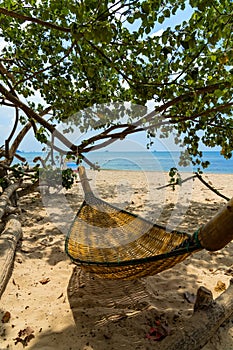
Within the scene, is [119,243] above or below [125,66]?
below

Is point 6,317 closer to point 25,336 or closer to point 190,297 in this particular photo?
point 25,336

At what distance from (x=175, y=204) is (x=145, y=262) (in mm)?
3950

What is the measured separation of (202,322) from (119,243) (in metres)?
1.30

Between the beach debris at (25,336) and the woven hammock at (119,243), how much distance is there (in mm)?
527

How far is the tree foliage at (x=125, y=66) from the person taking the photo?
7.80 feet

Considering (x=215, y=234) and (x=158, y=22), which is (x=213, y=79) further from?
(x=215, y=234)

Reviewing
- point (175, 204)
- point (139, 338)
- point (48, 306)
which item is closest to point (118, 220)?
point (48, 306)

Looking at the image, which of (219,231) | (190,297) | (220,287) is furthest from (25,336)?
(220,287)

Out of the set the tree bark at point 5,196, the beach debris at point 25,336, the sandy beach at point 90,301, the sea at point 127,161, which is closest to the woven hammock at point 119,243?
the sandy beach at point 90,301

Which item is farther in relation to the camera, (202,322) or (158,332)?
(158,332)

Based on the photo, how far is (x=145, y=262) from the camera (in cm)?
161

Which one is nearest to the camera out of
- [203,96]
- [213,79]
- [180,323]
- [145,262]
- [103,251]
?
[145,262]

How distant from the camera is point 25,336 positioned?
175cm

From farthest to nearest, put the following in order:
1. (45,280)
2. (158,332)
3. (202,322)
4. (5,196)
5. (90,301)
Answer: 1. (5,196)
2. (45,280)
3. (90,301)
4. (158,332)
5. (202,322)
